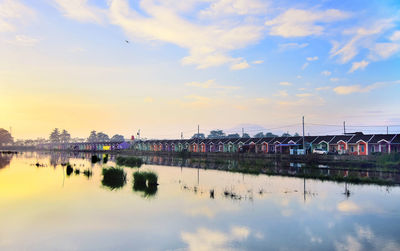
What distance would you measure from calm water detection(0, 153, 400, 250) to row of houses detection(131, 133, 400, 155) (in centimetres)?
3542

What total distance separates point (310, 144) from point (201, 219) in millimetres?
54756

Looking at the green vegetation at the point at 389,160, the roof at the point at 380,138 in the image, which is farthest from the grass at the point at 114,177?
the roof at the point at 380,138

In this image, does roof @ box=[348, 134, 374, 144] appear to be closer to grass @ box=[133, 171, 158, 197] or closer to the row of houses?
the row of houses

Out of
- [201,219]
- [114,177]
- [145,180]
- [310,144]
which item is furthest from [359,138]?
[201,219]

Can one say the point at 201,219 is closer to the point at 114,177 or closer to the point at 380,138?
the point at 114,177

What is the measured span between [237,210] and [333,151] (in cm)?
5061

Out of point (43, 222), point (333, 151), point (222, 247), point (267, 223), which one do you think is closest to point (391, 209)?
point (267, 223)

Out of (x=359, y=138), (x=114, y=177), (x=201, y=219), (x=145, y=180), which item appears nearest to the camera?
(x=201, y=219)

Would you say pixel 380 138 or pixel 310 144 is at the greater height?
pixel 380 138

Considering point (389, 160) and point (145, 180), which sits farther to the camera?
point (389, 160)

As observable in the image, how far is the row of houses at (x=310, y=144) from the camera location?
175ft

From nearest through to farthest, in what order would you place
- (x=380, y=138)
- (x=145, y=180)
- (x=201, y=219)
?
(x=201, y=219) < (x=145, y=180) < (x=380, y=138)

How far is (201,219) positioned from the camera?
14.3 meters

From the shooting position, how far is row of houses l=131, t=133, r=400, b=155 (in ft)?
175
